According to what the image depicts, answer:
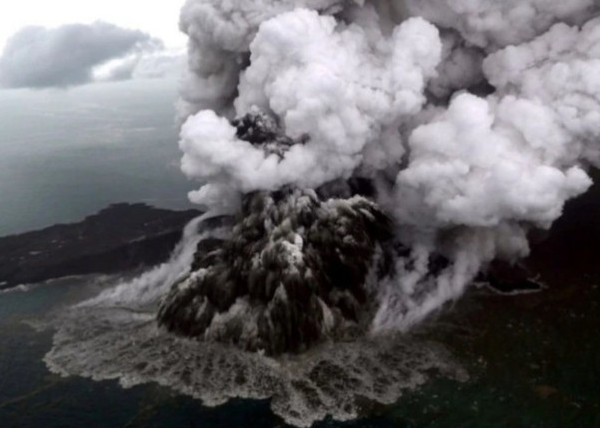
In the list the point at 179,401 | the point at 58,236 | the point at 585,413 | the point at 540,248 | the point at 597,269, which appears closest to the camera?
the point at 585,413

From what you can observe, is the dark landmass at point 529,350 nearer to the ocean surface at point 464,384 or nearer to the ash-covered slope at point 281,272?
the ocean surface at point 464,384

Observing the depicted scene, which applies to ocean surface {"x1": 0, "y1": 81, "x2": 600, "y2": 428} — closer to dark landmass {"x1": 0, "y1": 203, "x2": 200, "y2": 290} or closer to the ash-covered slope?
the ash-covered slope

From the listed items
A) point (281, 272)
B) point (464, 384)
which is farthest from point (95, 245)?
point (464, 384)

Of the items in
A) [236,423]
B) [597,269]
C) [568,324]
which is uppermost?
[597,269]

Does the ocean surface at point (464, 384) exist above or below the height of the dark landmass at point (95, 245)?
below

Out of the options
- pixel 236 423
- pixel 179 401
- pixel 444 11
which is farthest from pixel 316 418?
pixel 444 11

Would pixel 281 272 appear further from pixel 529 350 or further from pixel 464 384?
pixel 529 350

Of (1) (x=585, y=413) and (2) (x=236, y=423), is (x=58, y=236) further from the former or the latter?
(1) (x=585, y=413)

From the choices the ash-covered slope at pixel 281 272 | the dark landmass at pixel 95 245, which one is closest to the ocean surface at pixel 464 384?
the ash-covered slope at pixel 281 272
